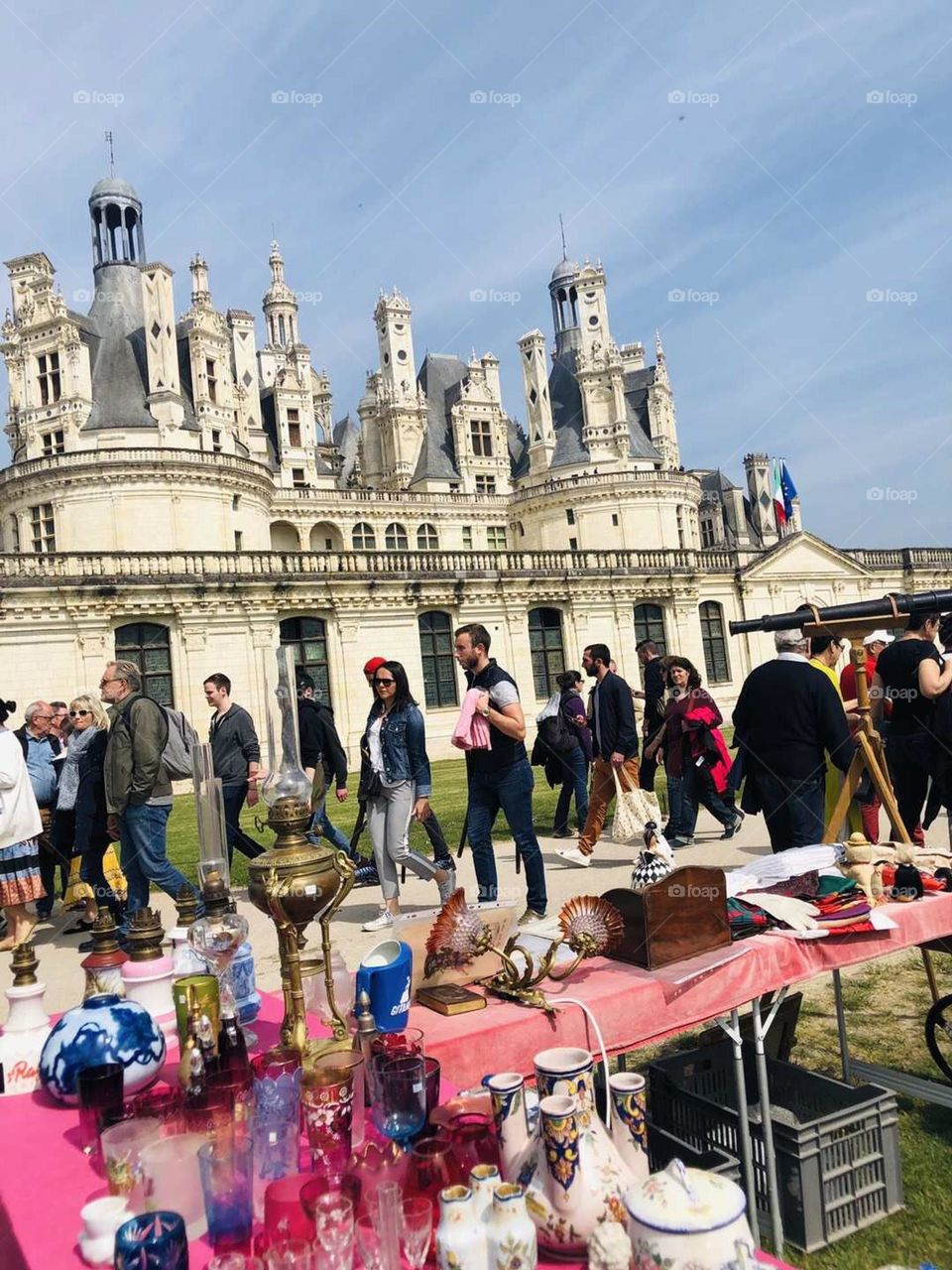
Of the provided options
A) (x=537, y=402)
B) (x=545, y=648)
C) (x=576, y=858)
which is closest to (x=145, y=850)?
(x=576, y=858)

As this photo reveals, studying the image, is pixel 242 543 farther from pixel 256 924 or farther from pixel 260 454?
pixel 256 924

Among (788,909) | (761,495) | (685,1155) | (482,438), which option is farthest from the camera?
(761,495)

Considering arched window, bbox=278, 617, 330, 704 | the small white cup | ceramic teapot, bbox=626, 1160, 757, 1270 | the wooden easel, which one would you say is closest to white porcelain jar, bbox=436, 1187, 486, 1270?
ceramic teapot, bbox=626, 1160, 757, 1270

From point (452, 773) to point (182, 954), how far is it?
55.2ft

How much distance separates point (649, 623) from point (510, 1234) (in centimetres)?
3014

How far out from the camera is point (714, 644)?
108 ft

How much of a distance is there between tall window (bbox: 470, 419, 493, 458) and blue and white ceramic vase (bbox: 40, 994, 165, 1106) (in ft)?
157

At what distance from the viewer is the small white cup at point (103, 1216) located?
5.66 feet

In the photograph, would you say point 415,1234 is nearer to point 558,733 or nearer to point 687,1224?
point 687,1224

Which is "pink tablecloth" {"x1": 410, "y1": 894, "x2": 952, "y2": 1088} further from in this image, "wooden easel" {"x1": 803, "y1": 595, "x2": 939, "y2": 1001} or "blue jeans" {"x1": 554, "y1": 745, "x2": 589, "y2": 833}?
"blue jeans" {"x1": 554, "y1": 745, "x2": 589, "y2": 833}

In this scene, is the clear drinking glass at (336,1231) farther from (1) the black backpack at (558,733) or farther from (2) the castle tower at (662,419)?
(2) the castle tower at (662,419)

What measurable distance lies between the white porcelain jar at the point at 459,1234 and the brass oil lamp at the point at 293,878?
0.77m

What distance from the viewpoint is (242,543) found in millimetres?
34719

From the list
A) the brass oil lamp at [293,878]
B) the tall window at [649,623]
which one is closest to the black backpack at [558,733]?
the brass oil lamp at [293,878]
